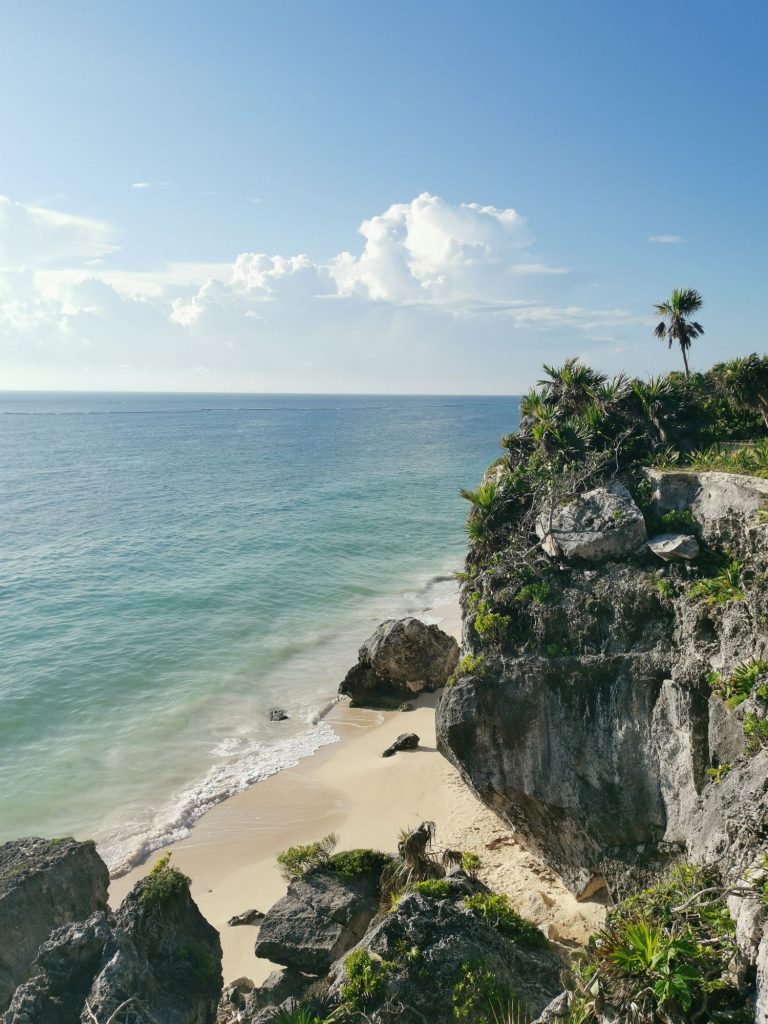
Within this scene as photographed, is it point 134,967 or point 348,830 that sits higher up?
point 134,967

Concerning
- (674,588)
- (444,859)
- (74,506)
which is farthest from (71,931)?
(74,506)

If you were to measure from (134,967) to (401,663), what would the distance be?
15667mm

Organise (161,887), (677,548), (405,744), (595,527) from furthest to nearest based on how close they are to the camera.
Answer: (405,744) < (595,527) < (677,548) < (161,887)

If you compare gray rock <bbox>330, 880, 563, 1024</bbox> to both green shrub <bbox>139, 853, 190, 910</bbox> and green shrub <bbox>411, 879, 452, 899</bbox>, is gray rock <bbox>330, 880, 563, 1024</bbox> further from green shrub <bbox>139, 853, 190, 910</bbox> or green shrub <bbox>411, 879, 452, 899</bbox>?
green shrub <bbox>139, 853, 190, 910</bbox>

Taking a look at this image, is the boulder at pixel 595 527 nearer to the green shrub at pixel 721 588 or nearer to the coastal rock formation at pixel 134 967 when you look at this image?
the green shrub at pixel 721 588

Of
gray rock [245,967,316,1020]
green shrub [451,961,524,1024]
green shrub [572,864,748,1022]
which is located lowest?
gray rock [245,967,316,1020]

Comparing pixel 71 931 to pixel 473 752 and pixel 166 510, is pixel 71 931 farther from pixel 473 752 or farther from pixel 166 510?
pixel 166 510

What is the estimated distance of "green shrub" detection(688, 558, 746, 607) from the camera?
496 inches

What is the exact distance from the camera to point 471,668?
14.1 m

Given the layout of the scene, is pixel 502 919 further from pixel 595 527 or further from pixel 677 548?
pixel 595 527

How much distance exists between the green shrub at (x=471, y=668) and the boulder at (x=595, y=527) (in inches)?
112

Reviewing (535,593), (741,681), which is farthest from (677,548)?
(741,681)

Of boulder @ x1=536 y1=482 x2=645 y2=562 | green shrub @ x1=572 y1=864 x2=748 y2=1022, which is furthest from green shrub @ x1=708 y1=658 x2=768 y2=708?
boulder @ x1=536 y1=482 x2=645 y2=562

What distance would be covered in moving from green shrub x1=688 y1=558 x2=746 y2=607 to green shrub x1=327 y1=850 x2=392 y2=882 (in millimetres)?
7681
